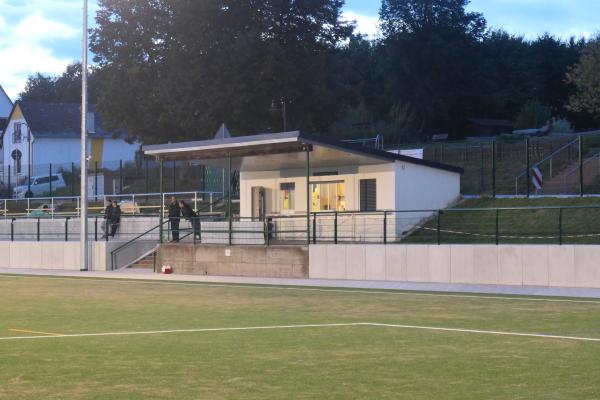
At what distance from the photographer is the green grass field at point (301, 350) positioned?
9953 millimetres

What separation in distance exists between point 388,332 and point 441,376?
4794 mm

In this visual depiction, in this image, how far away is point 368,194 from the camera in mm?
37969

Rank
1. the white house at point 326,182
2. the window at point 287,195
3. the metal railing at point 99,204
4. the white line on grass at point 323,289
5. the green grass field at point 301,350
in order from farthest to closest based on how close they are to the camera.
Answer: the metal railing at point 99,204, the window at point 287,195, the white house at point 326,182, the white line on grass at point 323,289, the green grass field at point 301,350

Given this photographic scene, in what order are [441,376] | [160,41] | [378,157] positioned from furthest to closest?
[160,41] → [378,157] → [441,376]

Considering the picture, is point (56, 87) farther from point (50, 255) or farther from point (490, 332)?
point (490, 332)

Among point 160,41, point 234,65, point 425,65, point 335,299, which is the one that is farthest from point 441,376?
point 425,65

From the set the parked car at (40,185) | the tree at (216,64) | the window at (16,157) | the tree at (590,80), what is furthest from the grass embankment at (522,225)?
the window at (16,157)

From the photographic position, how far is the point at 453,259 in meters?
29.2

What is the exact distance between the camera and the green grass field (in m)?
9.95

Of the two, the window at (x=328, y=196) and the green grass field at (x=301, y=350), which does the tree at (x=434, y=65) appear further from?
the green grass field at (x=301, y=350)

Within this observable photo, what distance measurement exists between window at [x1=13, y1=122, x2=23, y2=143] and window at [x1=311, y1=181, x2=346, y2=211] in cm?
6269

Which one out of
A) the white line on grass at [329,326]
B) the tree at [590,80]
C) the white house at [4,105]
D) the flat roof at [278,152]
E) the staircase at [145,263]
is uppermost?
the white house at [4,105]

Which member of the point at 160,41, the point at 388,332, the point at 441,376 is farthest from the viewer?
the point at 160,41

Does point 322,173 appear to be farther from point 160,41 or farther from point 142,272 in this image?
point 160,41
